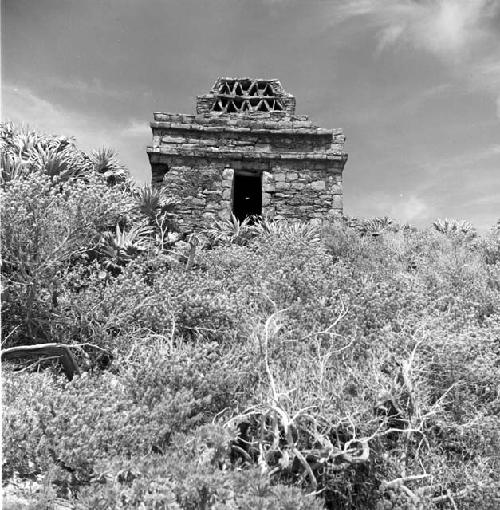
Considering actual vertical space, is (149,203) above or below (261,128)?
below

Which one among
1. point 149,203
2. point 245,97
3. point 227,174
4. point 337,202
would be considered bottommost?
point 149,203

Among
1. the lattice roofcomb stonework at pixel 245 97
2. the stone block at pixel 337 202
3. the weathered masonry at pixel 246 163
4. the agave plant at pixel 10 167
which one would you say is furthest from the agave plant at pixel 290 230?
the agave plant at pixel 10 167

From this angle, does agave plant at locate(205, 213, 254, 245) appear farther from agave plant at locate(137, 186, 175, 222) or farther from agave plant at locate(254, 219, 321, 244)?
agave plant at locate(137, 186, 175, 222)

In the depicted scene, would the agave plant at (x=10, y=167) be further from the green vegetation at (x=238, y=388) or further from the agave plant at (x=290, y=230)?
the agave plant at (x=290, y=230)

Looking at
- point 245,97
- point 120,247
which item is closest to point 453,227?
point 245,97

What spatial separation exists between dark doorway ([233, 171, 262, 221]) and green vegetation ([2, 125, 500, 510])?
637cm

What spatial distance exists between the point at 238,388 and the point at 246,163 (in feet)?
29.7

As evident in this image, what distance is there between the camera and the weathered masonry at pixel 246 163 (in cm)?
1246

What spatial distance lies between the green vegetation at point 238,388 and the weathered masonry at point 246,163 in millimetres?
4677

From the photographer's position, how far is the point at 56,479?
130 inches

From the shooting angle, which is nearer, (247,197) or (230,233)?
(230,233)

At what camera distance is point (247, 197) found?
Result: 14.6 m

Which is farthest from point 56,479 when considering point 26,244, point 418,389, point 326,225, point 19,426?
point 326,225

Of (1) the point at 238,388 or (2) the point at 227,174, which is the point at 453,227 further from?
(1) the point at 238,388
